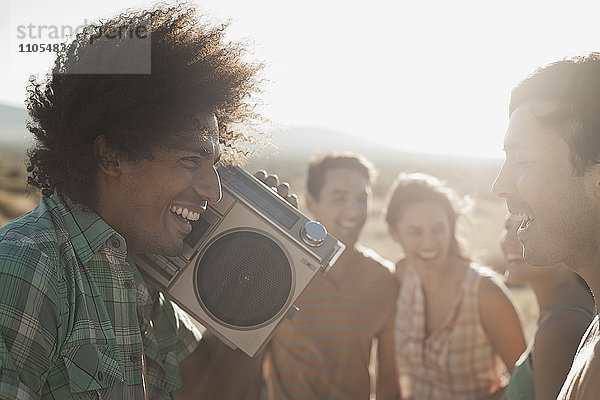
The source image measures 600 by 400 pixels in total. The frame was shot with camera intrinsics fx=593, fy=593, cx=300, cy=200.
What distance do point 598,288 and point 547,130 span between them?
390mm

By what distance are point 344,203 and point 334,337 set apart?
683mm

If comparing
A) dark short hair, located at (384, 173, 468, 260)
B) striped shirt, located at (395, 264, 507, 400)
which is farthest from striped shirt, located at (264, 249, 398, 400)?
dark short hair, located at (384, 173, 468, 260)

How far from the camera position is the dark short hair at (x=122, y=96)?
5.19ft

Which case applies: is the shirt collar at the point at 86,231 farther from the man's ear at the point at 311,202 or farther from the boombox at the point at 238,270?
the man's ear at the point at 311,202

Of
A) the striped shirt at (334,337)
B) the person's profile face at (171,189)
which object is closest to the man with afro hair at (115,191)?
the person's profile face at (171,189)

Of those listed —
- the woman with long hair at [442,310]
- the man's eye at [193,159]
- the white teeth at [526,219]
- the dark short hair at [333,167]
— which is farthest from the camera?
the dark short hair at [333,167]

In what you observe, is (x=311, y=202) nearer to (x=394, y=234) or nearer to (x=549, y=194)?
(x=394, y=234)

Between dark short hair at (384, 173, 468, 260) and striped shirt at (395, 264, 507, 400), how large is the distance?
279mm

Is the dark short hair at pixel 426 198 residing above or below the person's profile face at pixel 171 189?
below

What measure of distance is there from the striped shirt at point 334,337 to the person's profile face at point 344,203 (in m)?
0.19

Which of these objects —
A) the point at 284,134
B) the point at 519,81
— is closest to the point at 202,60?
the point at 284,134

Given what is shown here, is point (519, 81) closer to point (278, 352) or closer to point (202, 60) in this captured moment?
point (202, 60)

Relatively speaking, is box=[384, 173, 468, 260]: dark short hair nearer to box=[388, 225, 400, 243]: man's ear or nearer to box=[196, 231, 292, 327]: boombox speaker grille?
box=[388, 225, 400, 243]: man's ear

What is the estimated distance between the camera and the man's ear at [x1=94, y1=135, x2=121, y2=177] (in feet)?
5.21
